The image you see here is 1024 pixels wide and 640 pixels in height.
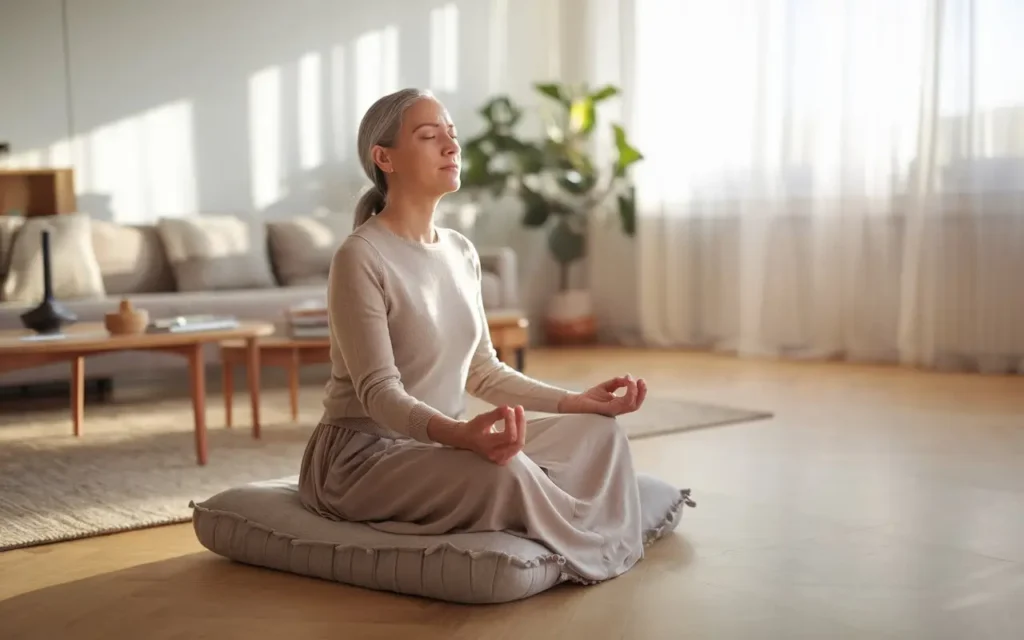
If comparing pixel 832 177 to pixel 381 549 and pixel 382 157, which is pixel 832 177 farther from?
pixel 381 549

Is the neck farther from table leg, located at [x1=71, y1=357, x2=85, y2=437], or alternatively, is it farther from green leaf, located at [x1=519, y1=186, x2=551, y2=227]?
green leaf, located at [x1=519, y1=186, x2=551, y2=227]

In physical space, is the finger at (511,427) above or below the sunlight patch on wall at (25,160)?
below

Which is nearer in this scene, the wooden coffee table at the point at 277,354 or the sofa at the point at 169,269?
the wooden coffee table at the point at 277,354

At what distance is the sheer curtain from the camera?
17.5ft

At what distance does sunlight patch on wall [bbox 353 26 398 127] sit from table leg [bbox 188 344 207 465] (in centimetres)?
331

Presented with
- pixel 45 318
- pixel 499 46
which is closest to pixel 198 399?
pixel 45 318

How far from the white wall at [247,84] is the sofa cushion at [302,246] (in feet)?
0.71

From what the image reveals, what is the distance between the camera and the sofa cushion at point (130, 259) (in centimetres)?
577

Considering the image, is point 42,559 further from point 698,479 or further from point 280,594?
point 698,479

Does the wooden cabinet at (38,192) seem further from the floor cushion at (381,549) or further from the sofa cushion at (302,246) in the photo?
the floor cushion at (381,549)

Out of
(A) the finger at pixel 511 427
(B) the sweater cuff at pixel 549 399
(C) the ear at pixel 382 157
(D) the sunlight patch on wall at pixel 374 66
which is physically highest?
(D) the sunlight patch on wall at pixel 374 66

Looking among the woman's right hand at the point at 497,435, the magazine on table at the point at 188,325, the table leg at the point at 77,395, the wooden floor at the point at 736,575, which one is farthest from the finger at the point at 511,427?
the table leg at the point at 77,395

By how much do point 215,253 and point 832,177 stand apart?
284 centimetres

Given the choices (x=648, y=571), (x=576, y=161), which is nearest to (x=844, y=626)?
(x=648, y=571)
